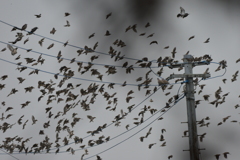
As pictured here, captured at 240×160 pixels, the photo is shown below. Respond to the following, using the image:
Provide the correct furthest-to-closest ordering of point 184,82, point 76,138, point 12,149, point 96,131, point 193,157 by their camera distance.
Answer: point 12,149, point 76,138, point 96,131, point 184,82, point 193,157

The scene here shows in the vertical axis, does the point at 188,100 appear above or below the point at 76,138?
above

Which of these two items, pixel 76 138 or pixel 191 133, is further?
pixel 76 138


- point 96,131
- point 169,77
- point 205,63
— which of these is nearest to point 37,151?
point 96,131

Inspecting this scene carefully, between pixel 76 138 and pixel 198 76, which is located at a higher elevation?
pixel 198 76

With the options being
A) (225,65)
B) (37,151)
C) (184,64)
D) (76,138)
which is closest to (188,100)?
(184,64)

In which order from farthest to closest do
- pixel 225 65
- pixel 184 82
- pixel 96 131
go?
pixel 96 131 → pixel 225 65 → pixel 184 82

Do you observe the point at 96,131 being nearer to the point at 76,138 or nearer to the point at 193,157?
the point at 76,138

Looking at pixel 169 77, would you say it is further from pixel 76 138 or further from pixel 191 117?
pixel 76 138

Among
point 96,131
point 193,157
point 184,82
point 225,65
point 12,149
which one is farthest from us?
point 12,149

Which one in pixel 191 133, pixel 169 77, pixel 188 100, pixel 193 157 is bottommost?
pixel 193 157
